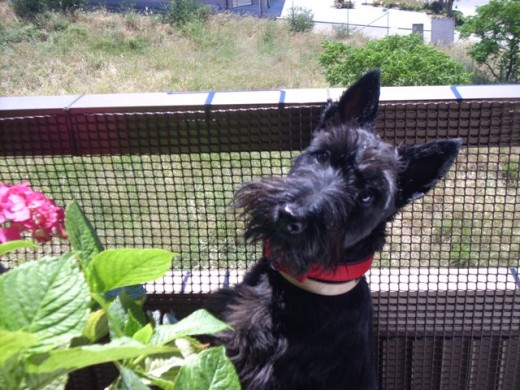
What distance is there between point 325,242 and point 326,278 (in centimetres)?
17

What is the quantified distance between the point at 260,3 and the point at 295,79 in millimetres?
18194

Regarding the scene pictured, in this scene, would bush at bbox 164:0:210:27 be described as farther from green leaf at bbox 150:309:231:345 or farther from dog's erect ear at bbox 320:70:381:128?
green leaf at bbox 150:309:231:345

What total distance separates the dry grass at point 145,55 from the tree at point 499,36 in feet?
13.9

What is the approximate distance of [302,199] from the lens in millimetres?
1725

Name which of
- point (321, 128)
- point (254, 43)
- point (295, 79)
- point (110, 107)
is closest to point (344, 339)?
point (321, 128)

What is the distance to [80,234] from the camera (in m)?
1.26

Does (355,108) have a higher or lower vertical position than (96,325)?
higher

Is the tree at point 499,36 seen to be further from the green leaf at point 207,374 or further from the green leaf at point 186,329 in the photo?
the green leaf at point 207,374

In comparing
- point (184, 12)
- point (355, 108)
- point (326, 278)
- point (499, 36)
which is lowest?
point (326, 278)

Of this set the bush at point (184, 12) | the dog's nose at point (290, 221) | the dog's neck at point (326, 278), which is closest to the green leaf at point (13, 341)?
the dog's nose at point (290, 221)

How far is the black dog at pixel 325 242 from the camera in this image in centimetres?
172

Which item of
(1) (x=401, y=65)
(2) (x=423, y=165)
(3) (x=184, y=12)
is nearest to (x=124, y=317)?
(2) (x=423, y=165)

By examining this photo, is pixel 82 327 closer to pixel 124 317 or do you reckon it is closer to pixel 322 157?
pixel 124 317

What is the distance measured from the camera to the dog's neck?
1.81m
